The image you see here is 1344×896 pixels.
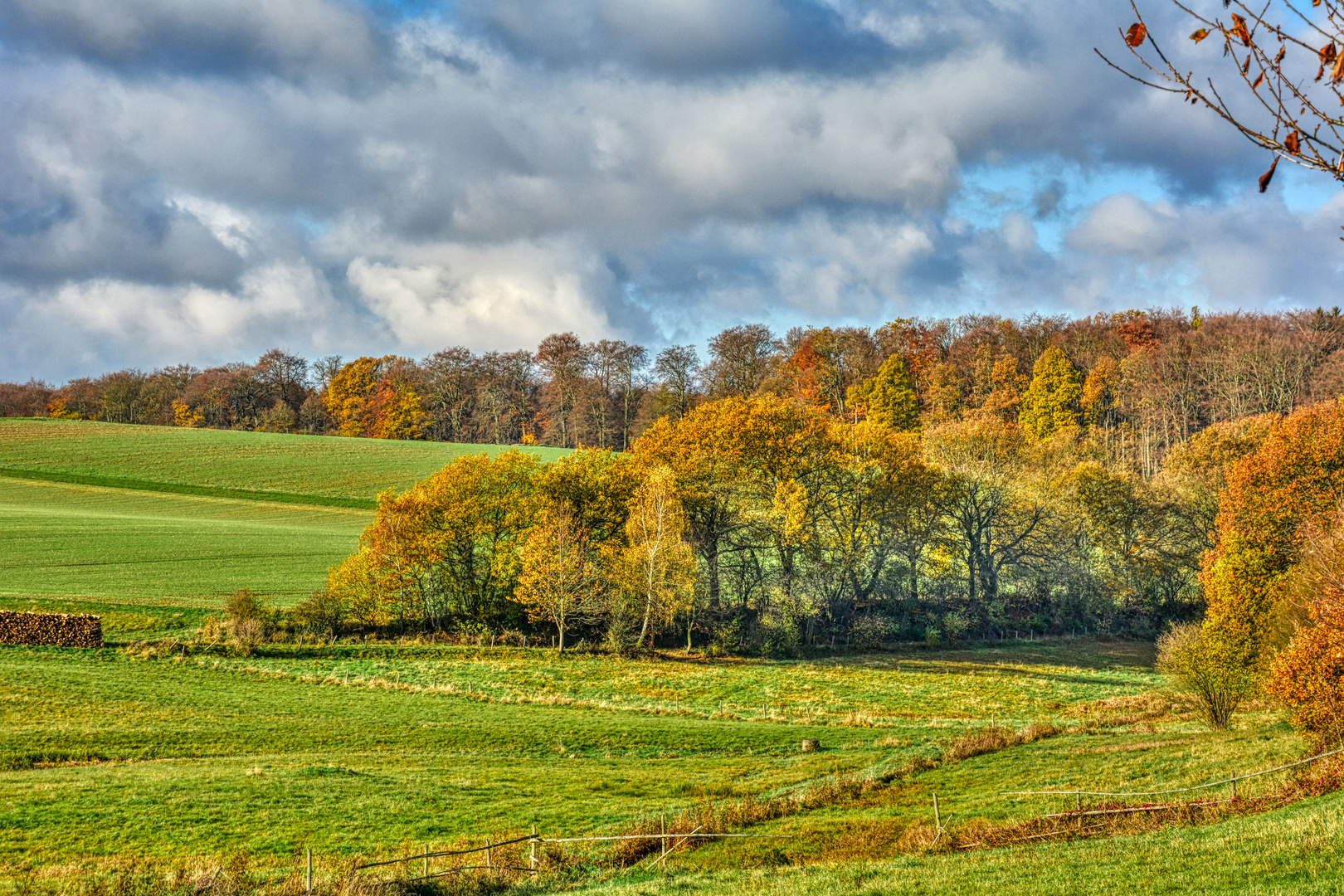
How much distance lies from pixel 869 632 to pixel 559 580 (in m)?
21.2

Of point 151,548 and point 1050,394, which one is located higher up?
point 1050,394

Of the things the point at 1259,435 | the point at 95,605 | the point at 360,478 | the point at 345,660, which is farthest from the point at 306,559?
the point at 1259,435

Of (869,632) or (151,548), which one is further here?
(151,548)

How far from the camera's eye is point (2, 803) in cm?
1970

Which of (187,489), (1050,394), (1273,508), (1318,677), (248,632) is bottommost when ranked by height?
(248,632)

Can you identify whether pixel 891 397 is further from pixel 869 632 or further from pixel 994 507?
pixel 869 632

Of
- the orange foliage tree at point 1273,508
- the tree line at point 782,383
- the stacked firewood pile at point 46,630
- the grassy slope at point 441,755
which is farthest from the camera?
the tree line at point 782,383

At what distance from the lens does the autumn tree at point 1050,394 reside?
87.8 m

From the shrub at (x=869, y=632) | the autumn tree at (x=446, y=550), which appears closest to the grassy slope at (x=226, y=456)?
the autumn tree at (x=446, y=550)

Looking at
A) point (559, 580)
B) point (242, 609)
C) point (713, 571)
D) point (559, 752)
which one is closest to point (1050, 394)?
A: point (713, 571)

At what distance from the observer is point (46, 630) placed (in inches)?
1620

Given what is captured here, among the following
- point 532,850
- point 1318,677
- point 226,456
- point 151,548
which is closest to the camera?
point 532,850

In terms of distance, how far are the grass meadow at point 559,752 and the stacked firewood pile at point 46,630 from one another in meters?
1.09

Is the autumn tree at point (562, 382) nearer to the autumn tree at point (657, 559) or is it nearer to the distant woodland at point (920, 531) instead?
the distant woodland at point (920, 531)
